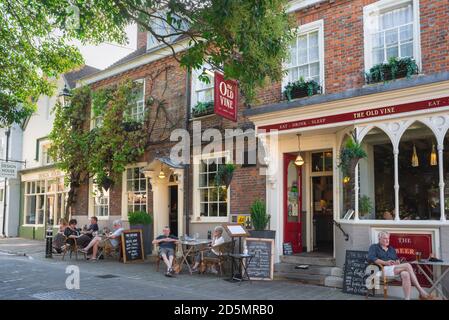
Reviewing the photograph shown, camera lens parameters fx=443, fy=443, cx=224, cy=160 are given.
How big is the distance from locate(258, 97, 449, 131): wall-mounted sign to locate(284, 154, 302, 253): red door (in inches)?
48.9

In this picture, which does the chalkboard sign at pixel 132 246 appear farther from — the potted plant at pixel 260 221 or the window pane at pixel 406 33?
the window pane at pixel 406 33

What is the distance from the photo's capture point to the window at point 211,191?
42.2ft

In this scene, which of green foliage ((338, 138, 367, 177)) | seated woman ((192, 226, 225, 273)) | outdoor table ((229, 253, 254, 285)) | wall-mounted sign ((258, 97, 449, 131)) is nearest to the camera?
wall-mounted sign ((258, 97, 449, 131))

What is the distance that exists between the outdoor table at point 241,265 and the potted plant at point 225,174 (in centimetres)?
214

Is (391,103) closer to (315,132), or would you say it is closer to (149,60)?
(315,132)

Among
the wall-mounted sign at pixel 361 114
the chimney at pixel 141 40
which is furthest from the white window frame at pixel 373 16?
the chimney at pixel 141 40

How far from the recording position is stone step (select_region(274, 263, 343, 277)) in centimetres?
970

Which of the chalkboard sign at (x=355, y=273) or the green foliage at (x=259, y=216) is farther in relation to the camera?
the green foliage at (x=259, y=216)

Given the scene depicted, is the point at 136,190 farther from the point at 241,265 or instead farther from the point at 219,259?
the point at 241,265

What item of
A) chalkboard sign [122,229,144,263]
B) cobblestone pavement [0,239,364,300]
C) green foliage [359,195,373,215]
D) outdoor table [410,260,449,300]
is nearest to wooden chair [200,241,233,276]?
cobblestone pavement [0,239,364,300]

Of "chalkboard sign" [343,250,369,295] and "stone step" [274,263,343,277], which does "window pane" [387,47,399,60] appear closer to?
"chalkboard sign" [343,250,369,295]

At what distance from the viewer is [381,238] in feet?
27.6

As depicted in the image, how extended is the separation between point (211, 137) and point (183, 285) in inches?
194

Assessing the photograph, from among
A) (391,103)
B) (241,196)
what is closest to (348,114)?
(391,103)
